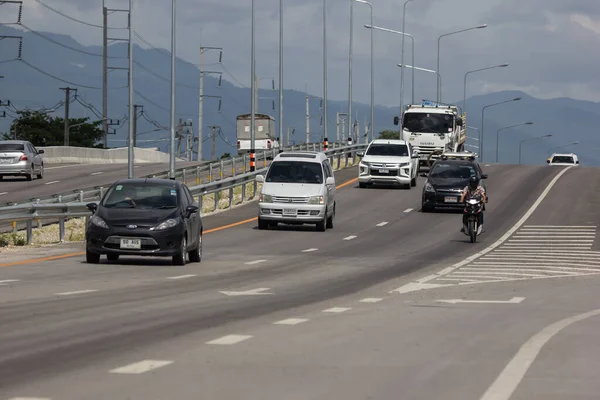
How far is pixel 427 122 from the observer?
206 ft

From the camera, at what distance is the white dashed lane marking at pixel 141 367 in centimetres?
1057

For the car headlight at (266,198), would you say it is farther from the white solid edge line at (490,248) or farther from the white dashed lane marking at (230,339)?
the white dashed lane marking at (230,339)

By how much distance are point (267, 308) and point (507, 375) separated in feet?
20.6

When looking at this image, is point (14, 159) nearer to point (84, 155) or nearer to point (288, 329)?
point (84, 155)

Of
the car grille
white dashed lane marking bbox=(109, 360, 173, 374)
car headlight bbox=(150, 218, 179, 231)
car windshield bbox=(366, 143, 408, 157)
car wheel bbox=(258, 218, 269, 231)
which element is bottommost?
car wheel bbox=(258, 218, 269, 231)

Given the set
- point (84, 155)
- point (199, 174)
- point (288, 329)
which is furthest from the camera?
point (84, 155)

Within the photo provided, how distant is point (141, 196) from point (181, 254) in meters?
1.42

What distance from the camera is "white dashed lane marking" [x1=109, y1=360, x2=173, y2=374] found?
10570 mm

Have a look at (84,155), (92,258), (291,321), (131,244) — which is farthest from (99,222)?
(84,155)

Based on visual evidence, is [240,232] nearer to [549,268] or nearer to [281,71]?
[549,268]

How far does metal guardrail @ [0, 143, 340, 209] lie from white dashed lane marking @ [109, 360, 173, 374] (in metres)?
19.4

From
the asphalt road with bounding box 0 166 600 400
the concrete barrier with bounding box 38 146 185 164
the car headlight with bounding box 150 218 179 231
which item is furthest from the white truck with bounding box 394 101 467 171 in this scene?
the car headlight with bounding box 150 218 179 231

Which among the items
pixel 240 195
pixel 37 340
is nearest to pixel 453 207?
pixel 240 195

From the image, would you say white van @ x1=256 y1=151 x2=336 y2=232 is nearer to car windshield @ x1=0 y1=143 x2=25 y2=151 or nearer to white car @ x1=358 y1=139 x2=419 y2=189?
white car @ x1=358 y1=139 x2=419 y2=189
